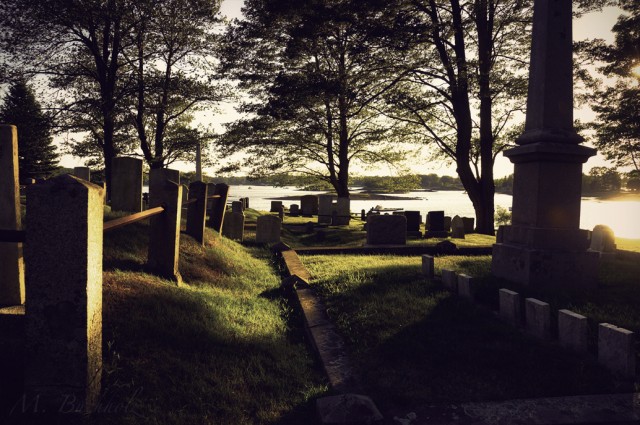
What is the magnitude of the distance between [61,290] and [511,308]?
4.42 metres

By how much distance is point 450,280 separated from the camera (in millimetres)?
5973

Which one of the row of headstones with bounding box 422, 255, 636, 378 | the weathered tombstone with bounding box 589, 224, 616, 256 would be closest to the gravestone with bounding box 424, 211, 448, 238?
the weathered tombstone with bounding box 589, 224, 616, 256

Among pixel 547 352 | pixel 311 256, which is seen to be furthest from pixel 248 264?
pixel 547 352

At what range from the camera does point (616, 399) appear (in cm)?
310

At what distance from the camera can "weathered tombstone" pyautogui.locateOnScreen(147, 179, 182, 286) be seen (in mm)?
5391

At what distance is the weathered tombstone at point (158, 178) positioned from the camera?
17.7 feet

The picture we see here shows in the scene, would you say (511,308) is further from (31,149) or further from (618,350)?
(31,149)

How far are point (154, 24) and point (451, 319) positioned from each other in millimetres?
20298

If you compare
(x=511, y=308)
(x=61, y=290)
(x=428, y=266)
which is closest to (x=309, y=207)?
(x=428, y=266)

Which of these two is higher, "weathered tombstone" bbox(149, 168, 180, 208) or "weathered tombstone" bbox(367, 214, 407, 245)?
"weathered tombstone" bbox(149, 168, 180, 208)

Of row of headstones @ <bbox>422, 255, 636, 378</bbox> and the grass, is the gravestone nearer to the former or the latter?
row of headstones @ <bbox>422, 255, 636, 378</bbox>

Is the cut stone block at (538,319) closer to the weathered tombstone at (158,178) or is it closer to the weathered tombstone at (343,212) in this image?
the weathered tombstone at (158,178)

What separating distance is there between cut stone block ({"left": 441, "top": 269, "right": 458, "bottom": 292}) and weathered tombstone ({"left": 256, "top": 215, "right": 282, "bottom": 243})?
6873mm

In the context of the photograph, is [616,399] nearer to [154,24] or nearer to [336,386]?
[336,386]
